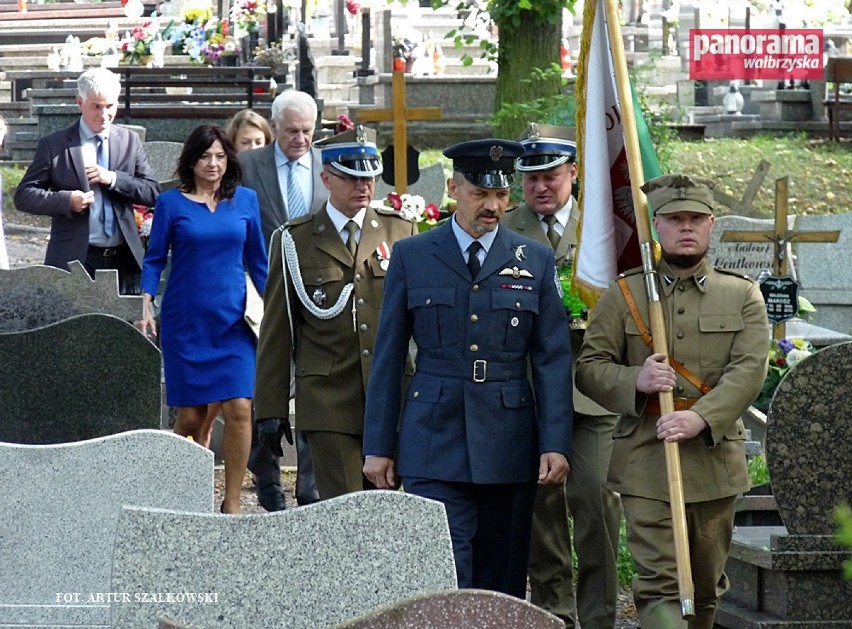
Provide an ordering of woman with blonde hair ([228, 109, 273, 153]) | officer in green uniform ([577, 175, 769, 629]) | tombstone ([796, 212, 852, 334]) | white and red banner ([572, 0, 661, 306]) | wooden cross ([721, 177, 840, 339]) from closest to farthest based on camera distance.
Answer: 1. officer in green uniform ([577, 175, 769, 629])
2. white and red banner ([572, 0, 661, 306])
3. woman with blonde hair ([228, 109, 273, 153])
4. wooden cross ([721, 177, 840, 339])
5. tombstone ([796, 212, 852, 334])

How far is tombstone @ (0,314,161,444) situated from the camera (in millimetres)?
7203

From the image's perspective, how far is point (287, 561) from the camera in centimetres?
419

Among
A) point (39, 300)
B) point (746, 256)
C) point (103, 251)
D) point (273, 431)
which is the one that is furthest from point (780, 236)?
point (273, 431)

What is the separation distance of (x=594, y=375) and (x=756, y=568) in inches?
48.2

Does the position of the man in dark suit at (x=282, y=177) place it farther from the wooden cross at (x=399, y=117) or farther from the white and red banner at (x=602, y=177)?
the white and red banner at (x=602, y=177)

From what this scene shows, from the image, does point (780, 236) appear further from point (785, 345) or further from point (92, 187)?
point (92, 187)

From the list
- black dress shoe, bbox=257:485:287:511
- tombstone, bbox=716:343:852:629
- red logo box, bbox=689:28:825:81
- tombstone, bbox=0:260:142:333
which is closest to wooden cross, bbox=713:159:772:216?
black dress shoe, bbox=257:485:287:511

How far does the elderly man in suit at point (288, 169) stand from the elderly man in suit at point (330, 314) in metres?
1.58

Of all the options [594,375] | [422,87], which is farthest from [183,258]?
[422,87]

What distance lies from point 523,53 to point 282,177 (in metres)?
7.81

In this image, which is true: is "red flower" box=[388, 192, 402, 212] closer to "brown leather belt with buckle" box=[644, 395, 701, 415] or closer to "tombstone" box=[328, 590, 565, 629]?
"brown leather belt with buckle" box=[644, 395, 701, 415]

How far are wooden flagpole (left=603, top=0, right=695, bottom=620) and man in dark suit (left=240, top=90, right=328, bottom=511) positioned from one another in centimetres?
241

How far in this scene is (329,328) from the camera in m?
6.73

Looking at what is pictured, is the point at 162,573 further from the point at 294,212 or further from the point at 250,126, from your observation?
the point at 250,126
